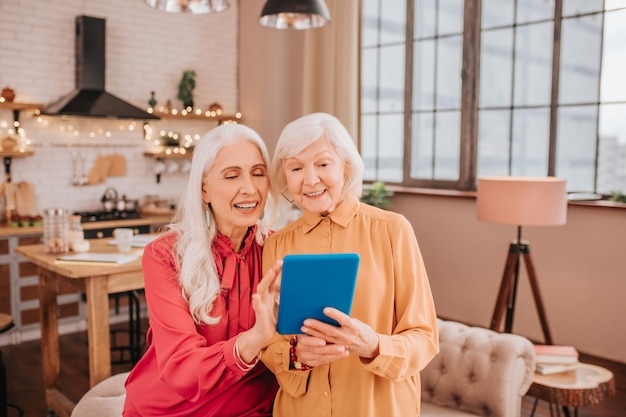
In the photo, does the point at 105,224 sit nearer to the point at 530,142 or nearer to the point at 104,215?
the point at 104,215

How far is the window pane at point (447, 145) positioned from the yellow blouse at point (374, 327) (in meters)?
3.90

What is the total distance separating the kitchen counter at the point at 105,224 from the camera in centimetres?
481

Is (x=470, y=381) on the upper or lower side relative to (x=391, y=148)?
lower

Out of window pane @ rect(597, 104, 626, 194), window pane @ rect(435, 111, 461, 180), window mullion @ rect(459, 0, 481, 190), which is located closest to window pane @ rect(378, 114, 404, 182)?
window pane @ rect(435, 111, 461, 180)

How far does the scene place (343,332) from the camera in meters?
1.40

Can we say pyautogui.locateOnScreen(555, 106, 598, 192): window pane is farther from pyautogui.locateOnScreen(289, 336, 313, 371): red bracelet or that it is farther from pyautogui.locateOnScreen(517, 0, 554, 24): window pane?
pyautogui.locateOnScreen(289, 336, 313, 371): red bracelet

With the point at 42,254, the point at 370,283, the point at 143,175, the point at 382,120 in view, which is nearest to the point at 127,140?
the point at 143,175

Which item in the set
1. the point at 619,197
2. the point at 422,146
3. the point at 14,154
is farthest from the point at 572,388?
the point at 14,154

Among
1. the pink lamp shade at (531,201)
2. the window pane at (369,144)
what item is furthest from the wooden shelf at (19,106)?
the pink lamp shade at (531,201)

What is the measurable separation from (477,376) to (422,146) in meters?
3.57

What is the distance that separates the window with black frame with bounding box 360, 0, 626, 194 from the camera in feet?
14.6

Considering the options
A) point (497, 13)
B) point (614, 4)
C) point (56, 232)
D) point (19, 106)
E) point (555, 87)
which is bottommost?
point (56, 232)

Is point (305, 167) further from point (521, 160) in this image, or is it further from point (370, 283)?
point (521, 160)

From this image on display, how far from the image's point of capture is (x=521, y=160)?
16.4ft
